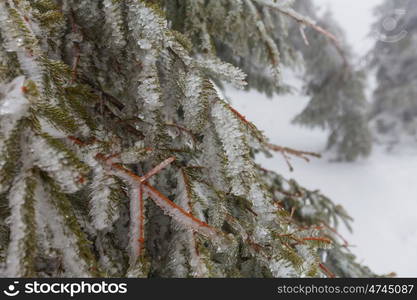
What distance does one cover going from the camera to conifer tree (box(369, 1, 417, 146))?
11.0 m

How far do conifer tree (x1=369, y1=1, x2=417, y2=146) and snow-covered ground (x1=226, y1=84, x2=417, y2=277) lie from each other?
819mm

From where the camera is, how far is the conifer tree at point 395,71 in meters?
11.0

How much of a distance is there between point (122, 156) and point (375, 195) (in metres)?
9.32

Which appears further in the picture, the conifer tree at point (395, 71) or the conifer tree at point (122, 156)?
the conifer tree at point (395, 71)

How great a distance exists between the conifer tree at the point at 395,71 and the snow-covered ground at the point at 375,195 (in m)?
0.82

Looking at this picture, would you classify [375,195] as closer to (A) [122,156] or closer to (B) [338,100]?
(B) [338,100]

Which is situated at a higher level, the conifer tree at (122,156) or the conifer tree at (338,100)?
the conifer tree at (338,100)

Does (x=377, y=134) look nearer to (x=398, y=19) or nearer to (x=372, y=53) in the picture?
(x=372, y=53)

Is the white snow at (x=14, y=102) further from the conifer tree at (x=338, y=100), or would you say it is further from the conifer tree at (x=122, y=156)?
the conifer tree at (x=338, y=100)

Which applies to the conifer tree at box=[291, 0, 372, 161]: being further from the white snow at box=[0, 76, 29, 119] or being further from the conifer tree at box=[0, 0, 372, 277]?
the white snow at box=[0, 76, 29, 119]

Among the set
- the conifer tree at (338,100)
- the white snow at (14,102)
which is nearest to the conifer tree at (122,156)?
the white snow at (14,102)

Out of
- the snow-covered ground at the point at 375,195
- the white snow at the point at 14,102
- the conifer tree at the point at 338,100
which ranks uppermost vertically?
the conifer tree at the point at 338,100

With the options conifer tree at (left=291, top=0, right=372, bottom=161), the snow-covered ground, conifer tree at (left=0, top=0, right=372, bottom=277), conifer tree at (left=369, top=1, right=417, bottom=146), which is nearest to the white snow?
conifer tree at (left=0, top=0, right=372, bottom=277)

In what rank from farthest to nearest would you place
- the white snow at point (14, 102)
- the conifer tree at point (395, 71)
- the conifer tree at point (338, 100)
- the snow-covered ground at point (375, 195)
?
the conifer tree at point (395, 71)
the conifer tree at point (338, 100)
the snow-covered ground at point (375, 195)
the white snow at point (14, 102)
